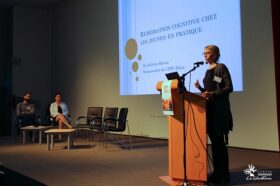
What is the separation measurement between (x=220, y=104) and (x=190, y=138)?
42 cm

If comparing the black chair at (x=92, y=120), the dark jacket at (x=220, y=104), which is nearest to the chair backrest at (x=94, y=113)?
the black chair at (x=92, y=120)

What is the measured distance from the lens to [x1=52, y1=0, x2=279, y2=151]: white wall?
5.64m

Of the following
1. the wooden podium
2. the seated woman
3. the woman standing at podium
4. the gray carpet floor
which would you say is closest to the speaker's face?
the woman standing at podium

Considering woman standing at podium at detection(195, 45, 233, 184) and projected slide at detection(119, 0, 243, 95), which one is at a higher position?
projected slide at detection(119, 0, 243, 95)

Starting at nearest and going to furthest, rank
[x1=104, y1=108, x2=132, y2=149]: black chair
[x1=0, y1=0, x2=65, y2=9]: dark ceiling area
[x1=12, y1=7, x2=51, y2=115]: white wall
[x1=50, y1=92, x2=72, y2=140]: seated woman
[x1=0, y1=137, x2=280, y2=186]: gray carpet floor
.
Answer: [x1=0, y1=137, x2=280, y2=186]: gray carpet floor → [x1=104, y1=108, x2=132, y2=149]: black chair → [x1=50, y1=92, x2=72, y2=140]: seated woman → [x1=0, y1=0, x2=65, y2=9]: dark ceiling area → [x1=12, y1=7, x2=51, y2=115]: white wall

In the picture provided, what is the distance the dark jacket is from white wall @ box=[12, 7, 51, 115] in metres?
8.92

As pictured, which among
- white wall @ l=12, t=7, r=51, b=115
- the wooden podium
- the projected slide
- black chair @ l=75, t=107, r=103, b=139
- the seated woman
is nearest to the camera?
the wooden podium

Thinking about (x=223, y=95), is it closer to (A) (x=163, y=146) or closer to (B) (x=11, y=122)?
(A) (x=163, y=146)

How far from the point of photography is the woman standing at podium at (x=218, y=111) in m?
3.36

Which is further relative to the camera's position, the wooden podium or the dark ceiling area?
the dark ceiling area

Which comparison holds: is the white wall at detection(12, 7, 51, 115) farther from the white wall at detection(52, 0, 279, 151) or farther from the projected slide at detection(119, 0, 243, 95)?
the projected slide at detection(119, 0, 243, 95)

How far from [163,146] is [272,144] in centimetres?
199

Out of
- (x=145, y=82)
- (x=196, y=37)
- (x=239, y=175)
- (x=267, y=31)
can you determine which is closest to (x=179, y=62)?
(x=196, y=37)

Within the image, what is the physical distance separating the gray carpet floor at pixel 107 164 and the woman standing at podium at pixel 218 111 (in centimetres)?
20
